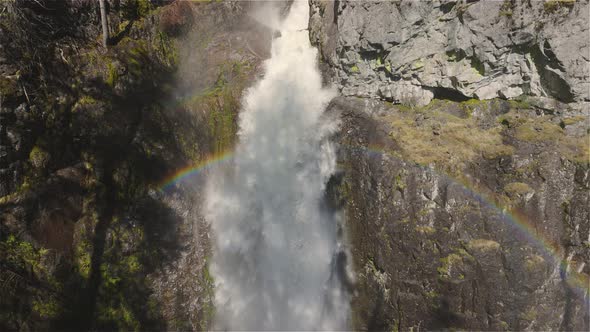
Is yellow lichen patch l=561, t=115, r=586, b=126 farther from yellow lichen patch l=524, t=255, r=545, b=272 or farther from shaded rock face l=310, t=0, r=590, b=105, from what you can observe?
yellow lichen patch l=524, t=255, r=545, b=272

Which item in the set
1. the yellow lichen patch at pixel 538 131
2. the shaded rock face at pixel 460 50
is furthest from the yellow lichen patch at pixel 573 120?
the shaded rock face at pixel 460 50

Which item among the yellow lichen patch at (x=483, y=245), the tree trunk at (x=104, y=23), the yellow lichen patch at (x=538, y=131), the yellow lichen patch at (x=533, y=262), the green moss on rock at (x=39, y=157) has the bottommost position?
the yellow lichen patch at (x=533, y=262)

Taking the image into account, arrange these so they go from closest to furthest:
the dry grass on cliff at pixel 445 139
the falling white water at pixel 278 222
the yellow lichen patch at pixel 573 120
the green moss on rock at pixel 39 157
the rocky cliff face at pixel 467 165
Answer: the green moss on rock at pixel 39 157 < the rocky cliff face at pixel 467 165 < the yellow lichen patch at pixel 573 120 < the dry grass on cliff at pixel 445 139 < the falling white water at pixel 278 222

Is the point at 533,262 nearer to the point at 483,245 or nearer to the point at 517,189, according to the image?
the point at 483,245

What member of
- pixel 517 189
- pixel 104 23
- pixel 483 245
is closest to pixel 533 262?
pixel 483 245

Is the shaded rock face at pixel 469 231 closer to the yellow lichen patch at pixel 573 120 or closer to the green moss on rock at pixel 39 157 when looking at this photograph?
the yellow lichen patch at pixel 573 120

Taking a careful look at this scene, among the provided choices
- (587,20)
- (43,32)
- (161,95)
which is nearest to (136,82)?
(161,95)
